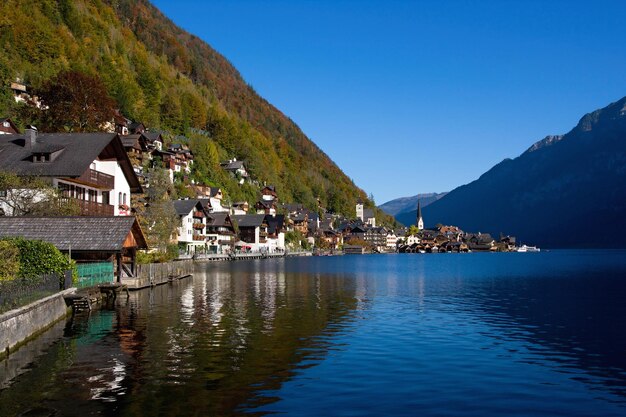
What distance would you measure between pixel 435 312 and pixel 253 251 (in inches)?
5561

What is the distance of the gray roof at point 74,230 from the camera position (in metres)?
45.9

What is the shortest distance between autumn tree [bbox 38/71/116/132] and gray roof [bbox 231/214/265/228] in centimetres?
7953

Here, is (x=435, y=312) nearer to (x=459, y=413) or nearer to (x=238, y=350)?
(x=238, y=350)

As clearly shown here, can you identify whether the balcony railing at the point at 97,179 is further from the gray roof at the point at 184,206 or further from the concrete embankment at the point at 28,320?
the gray roof at the point at 184,206

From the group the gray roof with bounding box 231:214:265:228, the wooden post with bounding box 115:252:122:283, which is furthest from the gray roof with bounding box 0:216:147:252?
the gray roof with bounding box 231:214:265:228

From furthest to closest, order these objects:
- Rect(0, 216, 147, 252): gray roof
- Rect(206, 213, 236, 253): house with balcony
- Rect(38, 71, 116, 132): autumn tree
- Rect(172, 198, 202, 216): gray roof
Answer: Rect(206, 213, 236, 253): house with balcony
Rect(172, 198, 202, 216): gray roof
Rect(38, 71, 116, 132): autumn tree
Rect(0, 216, 147, 252): gray roof

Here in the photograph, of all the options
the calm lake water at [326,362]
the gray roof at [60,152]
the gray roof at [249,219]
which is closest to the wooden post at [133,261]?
the calm lake water at [326,362]

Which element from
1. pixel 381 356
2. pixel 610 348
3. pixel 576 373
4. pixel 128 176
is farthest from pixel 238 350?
pixel 128 176

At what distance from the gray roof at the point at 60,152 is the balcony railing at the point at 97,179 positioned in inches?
46.6

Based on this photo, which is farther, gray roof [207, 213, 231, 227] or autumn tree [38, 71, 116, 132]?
gray roof [207, 213, 231, 227]

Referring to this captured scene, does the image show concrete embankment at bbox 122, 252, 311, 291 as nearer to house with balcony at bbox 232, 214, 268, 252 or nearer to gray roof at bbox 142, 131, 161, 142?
gray roof at bbox 142, 131, 161, 142

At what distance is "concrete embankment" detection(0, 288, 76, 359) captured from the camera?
2436cm

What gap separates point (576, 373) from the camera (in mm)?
23891

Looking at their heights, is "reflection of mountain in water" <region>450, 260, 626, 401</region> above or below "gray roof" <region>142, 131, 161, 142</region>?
below
